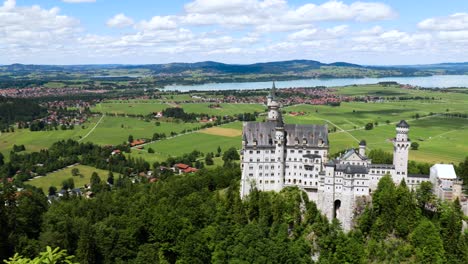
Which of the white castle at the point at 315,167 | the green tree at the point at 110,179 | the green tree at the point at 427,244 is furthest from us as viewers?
the green tree at the point at 110,179

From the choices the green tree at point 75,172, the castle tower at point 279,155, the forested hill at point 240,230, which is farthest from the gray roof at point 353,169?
the green tree at point 75,172

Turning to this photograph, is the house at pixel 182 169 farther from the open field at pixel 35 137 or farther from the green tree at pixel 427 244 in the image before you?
the green tree at pixel 427 244

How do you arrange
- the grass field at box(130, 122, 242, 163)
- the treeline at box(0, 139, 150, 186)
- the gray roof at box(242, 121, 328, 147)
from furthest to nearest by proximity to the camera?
the grass field at box(130, 122, 242, 163) < the treeline at box(0, 139, 150, 186) < the gray roof at box(242, 121, 328, 147)

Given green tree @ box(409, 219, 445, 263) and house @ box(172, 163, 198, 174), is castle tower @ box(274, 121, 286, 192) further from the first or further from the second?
house @ box(172, 163, 198, 174)

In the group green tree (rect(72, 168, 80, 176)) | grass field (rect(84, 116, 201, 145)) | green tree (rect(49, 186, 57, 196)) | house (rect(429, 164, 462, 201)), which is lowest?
green tree (rect(49, 186, 57, 196))

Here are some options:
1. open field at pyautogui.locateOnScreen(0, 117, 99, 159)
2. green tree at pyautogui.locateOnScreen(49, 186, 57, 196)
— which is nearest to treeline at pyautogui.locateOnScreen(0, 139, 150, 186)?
open field at pyautogui.locateOnScreen(0, 117, 99, 159)

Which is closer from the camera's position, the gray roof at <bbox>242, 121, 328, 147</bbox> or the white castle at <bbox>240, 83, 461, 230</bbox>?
the white castle at <bbox>240, 83, 461, 230</bbox>

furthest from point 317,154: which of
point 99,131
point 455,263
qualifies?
point 99,131

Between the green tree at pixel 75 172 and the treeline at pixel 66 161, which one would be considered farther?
the treeline at pixel 66 161
